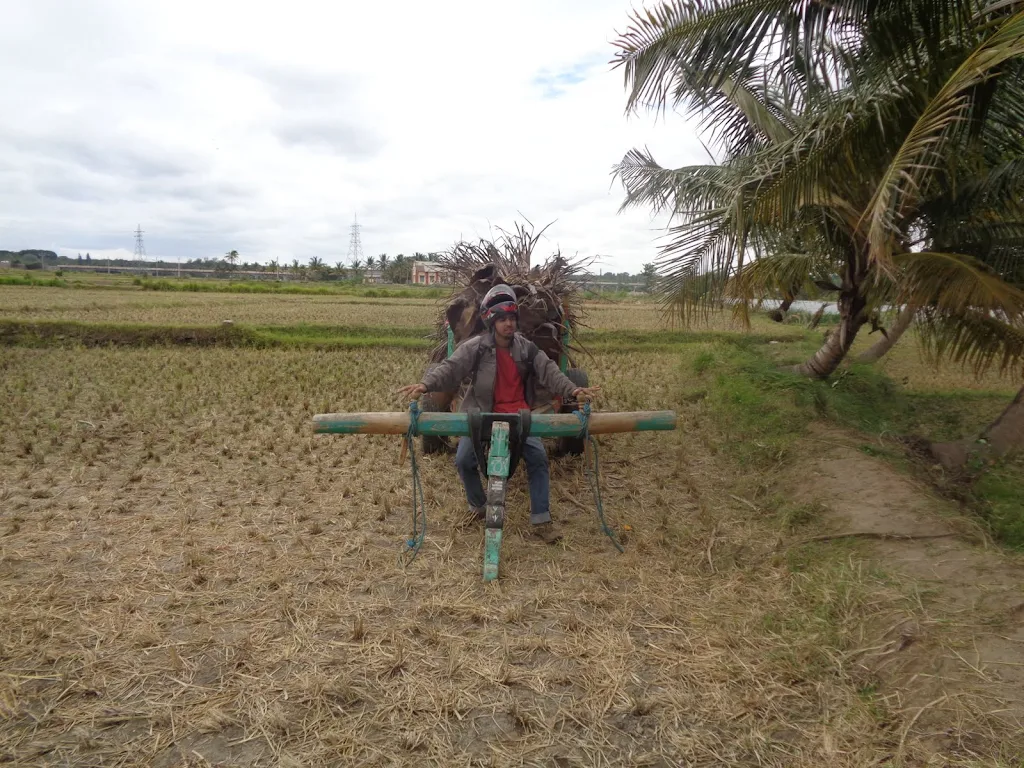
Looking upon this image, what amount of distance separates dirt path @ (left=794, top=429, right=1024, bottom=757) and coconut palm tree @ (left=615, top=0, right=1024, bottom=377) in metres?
1.54

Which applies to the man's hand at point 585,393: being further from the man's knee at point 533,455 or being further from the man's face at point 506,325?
the man's face at point 506,325

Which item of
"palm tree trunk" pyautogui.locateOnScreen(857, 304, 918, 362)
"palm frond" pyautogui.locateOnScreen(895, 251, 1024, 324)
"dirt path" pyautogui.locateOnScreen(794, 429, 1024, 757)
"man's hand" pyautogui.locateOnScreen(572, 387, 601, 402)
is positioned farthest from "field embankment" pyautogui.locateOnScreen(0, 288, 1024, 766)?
"palm frond" pyautogui.locateOnScreen(895, 251, 1024, 324)

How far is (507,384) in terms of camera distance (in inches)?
189

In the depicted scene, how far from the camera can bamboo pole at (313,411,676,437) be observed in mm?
4203

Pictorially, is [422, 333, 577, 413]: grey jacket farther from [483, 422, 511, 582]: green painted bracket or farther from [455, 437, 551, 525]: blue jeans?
[483, 422, 511, 582]: green painted bracket

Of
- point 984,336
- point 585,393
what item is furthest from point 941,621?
point 984,336

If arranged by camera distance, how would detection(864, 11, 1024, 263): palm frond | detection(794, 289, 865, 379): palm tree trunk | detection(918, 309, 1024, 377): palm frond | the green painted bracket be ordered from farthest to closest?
detection(794, 289, 865, 379): palm tree trunk
detection(918, 309, 1024, 377): palm frond
the green painted bracket
detection(864, 11, 1024, 263): palm frond

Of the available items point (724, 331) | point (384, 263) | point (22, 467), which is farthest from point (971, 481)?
point (384, 263)

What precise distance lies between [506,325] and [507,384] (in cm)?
42

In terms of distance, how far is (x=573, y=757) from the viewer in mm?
2510

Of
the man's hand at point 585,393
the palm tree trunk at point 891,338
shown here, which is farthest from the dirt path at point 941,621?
the palm tree trunk at point 891,338

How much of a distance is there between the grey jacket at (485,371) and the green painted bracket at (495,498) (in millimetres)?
494

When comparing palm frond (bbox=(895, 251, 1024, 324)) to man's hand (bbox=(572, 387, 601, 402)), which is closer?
man's hand (bbox=(572, 387, 601, 402))

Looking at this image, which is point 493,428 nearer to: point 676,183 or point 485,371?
point 485,371
